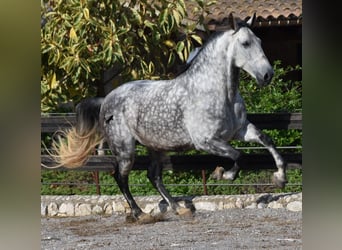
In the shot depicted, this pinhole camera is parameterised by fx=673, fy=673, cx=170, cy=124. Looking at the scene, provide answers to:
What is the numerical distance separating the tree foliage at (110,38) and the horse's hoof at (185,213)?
1.00 m

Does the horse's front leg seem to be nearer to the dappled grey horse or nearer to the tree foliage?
the dappled grey horse

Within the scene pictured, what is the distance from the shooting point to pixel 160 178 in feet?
16.5

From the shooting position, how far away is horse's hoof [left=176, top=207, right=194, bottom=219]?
495 cm

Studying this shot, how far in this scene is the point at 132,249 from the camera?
485 cm

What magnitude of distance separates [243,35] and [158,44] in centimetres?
75

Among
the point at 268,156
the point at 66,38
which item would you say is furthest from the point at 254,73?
the point at 66,38

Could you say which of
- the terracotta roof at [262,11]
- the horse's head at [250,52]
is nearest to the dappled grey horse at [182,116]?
the horse's head at [250,52]

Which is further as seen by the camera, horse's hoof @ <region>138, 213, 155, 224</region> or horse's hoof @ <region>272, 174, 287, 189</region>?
horse's hoof @ <region>138, 213, 155, 224</region>

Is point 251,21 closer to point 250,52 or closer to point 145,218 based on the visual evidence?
point 250,52

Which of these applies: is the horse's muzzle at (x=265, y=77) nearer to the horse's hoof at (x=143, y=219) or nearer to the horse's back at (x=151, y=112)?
the horse's back at (x=151, y=112)

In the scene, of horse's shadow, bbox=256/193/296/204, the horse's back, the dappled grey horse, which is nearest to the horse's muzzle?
the dappled grey horse

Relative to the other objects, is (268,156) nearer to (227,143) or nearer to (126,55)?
(227,143)

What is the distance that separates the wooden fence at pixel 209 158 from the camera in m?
4.87

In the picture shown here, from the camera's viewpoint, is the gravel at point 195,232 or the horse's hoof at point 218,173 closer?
the gravel at point 195,232
